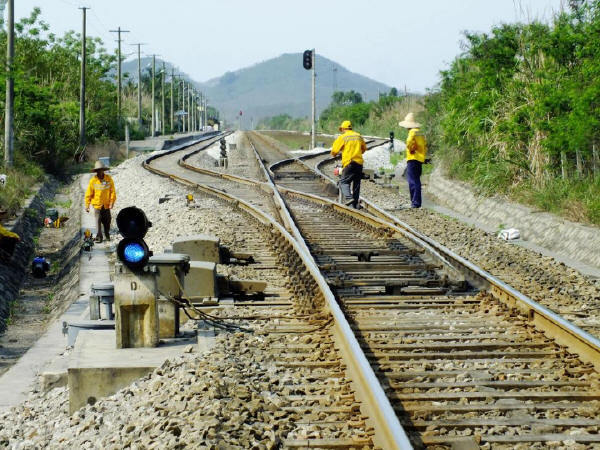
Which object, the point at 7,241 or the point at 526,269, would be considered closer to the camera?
the point at 526,269

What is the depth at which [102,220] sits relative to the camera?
672 inches

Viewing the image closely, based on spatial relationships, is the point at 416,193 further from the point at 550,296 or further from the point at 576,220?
the point at 550,296

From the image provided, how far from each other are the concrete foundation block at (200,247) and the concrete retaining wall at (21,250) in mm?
3014

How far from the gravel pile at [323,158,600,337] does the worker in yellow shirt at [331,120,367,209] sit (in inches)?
45.9

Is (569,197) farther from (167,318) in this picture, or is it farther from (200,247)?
(167,318)

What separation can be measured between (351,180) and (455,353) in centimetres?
1020

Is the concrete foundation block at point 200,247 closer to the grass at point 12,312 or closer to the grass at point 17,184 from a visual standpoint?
the grass at point 12,312

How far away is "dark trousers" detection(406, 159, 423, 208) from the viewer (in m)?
17.9

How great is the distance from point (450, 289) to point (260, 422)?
184 inches

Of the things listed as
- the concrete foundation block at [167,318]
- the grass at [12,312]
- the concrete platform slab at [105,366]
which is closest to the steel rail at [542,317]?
the concrete platform slab at [105,366]

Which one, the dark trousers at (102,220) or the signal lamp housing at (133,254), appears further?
the dark trousers at (102,220)

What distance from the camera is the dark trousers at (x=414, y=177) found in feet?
58.6

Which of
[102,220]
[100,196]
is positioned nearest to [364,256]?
[100,196]

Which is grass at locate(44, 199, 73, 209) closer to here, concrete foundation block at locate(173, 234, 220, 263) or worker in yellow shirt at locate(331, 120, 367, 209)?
worker in yellow shirt at locate(331, 120, 367, 209)
